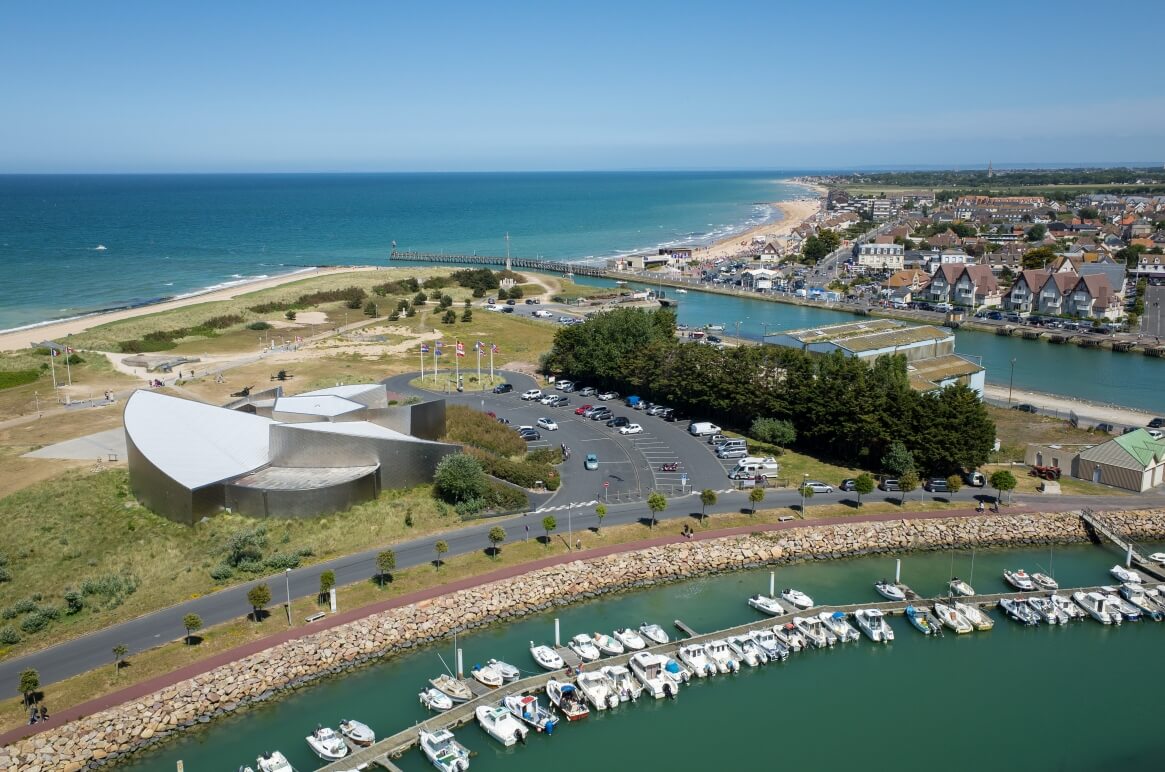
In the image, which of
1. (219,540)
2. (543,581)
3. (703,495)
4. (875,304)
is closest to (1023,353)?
(875,304)

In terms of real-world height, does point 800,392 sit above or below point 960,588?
above

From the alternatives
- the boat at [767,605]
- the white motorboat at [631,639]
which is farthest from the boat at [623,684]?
the boat at [767,605]

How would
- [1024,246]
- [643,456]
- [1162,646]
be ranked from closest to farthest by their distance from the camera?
[1162,646] → [643,456] → [1024,246]

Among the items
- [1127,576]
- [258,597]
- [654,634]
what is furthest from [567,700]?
[1127,576]

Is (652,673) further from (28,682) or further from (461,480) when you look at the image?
(28,682)

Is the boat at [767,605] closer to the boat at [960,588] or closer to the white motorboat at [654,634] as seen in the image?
the white motorboat at [654,634]

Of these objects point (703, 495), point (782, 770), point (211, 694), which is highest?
point (703, 495)

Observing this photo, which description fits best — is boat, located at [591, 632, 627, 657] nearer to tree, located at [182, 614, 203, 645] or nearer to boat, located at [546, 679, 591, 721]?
boat, located at [546, 679, 591, 721]

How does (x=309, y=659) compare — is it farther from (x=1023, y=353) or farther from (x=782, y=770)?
(x=1023, y=353)
